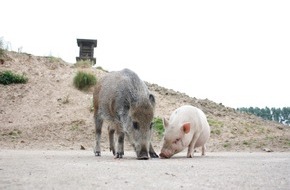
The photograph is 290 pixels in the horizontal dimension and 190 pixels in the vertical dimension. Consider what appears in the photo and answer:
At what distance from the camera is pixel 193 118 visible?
8.64m

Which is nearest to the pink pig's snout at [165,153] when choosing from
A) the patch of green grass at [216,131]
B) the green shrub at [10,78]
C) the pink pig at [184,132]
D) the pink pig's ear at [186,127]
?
the pink pig at [184,132]

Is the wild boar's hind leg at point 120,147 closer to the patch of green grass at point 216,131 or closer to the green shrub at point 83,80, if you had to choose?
the patch of green grass at point 216,131

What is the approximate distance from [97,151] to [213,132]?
28.4 feet

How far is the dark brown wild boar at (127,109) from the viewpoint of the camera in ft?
24.3

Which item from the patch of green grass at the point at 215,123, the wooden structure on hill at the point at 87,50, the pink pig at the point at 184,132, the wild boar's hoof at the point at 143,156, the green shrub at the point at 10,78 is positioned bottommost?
the wild boar's hoof at the point at 143,156

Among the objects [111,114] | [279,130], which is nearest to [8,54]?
[279,130]

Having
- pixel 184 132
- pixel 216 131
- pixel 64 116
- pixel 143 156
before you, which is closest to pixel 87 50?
pixel 64 116

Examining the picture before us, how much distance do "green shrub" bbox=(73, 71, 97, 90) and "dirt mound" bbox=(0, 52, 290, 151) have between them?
0.29 m

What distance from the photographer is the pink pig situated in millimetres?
7938

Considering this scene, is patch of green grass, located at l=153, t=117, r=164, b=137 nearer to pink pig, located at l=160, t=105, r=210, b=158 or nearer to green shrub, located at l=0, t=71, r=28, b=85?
pink pig, located at l=160, t=105, r=210, b=158

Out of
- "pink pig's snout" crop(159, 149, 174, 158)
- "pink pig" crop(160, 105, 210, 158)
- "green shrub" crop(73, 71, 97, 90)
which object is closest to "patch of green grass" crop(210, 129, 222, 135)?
"green shrub" crop(73, 71, 97, 90)

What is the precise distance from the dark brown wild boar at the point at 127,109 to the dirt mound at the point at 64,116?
525 cm

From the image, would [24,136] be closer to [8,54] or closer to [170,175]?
[8,54]

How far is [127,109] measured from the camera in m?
7.95
